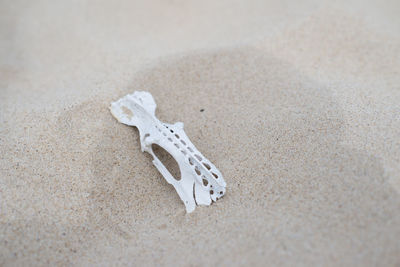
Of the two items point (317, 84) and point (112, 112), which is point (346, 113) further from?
point (112, 112)

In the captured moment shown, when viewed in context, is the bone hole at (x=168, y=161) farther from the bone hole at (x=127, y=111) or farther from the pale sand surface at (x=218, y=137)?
the bone hole at (x=127, y=111)

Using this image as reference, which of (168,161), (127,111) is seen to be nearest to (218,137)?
(168,161)

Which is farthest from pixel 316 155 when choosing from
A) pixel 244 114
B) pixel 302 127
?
pixel 244 114

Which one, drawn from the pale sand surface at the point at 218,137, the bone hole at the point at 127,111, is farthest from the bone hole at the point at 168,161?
the bone hole at the point at 127,111

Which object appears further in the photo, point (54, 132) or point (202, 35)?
point (202, 35)

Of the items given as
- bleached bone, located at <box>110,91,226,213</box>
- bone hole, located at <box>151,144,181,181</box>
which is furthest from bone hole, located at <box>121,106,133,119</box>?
bone hole, located at <box>151,144,181,181</box>
